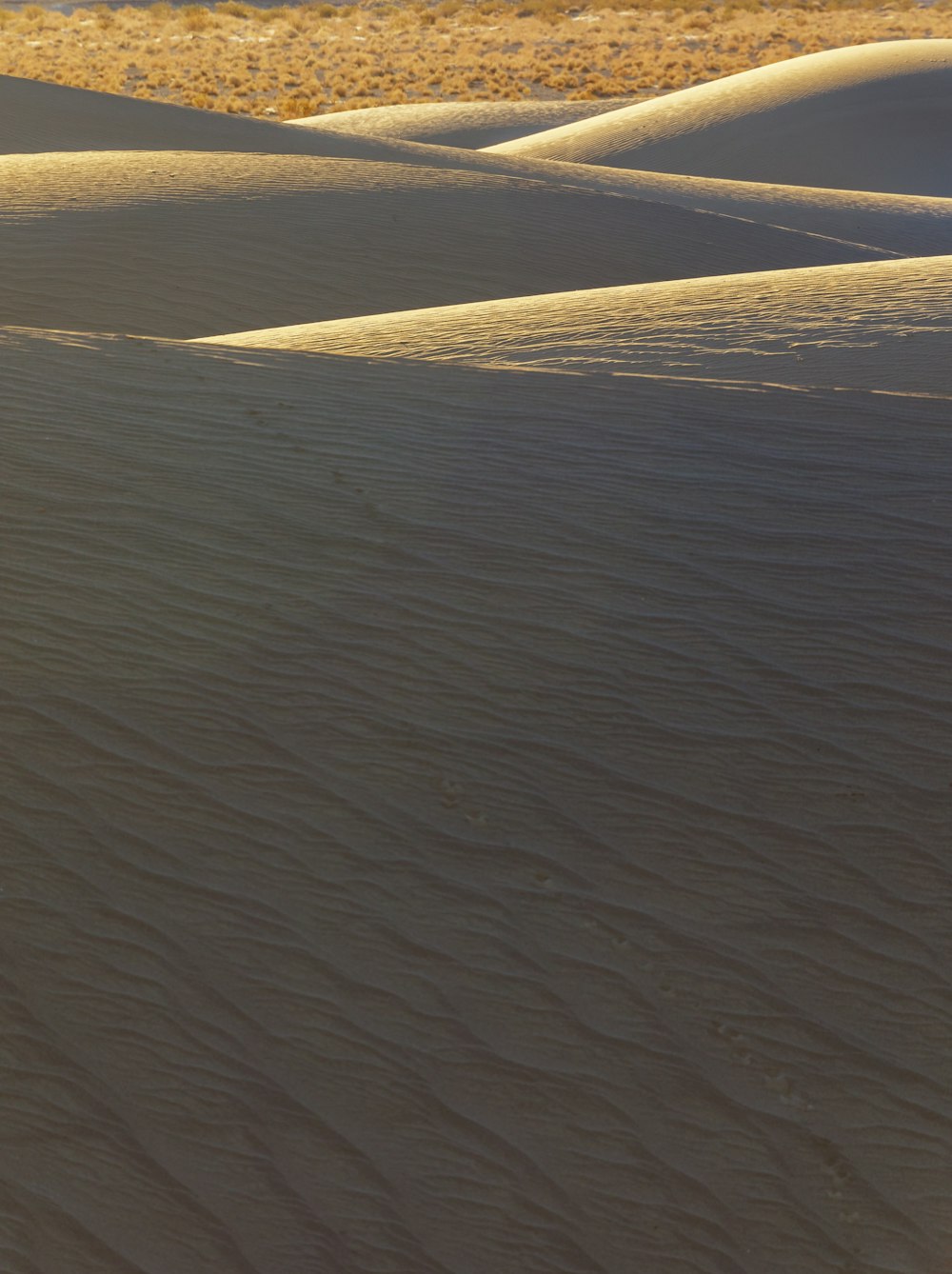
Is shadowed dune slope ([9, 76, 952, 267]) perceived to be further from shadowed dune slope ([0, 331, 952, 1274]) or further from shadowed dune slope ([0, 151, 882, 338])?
shadowed dune slope ([0, 331, 952, 1274])

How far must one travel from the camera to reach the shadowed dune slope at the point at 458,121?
878 inches

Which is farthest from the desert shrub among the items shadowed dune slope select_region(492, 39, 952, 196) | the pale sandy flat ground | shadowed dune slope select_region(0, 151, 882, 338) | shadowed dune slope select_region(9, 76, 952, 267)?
the pale sandy flat ground

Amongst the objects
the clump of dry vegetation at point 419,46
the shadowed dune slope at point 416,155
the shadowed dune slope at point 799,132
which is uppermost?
the clump of dry vegetation at point 419,46

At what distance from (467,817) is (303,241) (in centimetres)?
705

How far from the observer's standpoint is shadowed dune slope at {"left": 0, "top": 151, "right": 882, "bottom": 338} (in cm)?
834

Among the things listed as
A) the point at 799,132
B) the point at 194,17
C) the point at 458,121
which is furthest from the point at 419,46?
the point at 799,132

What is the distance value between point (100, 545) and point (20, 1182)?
1914 millimetres

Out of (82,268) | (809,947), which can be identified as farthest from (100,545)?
(82,268)

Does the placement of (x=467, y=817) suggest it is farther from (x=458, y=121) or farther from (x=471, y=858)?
(x=458, y=121)

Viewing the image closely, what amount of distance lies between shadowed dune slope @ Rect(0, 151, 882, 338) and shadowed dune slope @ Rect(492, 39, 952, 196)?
826 centimetres

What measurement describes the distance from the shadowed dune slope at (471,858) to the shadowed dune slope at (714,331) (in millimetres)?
1605

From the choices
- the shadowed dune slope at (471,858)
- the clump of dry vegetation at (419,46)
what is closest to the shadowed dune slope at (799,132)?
the clump of dry vegetation at (419,46)

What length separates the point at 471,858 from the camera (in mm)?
3117

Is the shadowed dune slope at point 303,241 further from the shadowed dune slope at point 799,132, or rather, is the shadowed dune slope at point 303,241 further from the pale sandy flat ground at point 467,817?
the shadowed dune slope at point 799,132
